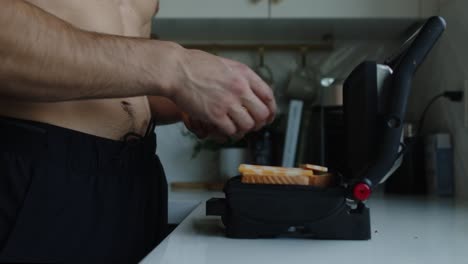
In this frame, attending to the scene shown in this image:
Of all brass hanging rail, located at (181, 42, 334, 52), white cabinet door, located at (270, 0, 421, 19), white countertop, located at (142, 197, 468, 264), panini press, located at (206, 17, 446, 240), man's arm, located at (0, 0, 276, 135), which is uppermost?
white cabinet door, located at (270, 0, 421, 19)

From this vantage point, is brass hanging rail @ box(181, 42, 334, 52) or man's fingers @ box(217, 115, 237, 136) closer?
man's fingers @ box(217, 115, 237, 136)

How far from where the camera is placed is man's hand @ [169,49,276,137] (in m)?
0.65

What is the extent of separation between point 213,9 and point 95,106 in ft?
2.51

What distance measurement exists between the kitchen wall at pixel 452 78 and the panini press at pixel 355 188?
0.69 m

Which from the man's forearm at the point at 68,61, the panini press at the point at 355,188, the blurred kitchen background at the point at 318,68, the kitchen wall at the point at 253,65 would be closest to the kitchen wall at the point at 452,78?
the blurred kitchen background at the point at 318,68

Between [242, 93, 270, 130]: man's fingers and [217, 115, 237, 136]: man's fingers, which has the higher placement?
[242, 93, 270, 130]: man's fingers

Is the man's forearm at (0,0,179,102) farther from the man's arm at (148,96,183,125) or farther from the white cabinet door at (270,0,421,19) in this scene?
the white cabinet door at (270,0,421,19)

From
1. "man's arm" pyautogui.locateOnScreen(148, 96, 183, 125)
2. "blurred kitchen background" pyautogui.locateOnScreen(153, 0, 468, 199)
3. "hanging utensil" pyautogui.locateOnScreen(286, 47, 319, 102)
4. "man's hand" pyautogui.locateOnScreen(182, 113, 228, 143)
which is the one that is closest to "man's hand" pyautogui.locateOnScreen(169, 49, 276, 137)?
"man's hand" pyautogui.locateOnScreen(182, 113, 228, 143)

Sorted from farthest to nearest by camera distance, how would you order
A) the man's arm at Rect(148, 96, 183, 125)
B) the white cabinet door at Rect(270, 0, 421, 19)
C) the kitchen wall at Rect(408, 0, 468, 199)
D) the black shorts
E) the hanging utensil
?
the hanging utensil, the white cabinet door at Rect(270, 0, 421, 19), the kitchen wall at Rect(408, 0, 468, 199), the man's arm at Rect(148, 96, 183, 125), the black shorts

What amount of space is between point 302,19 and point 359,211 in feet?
3.04

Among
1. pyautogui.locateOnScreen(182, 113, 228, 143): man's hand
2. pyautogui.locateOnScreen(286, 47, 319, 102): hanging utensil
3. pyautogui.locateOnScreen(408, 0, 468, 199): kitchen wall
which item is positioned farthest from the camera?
pyautogui.locateOnScreen(286, 47, 319, 102): hanging utensil

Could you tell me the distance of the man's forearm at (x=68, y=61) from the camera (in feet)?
1.82

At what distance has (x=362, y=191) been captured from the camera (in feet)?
1.99

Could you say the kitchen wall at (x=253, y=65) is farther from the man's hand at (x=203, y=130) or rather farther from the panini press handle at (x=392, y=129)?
the panini press handle at (x=392, y=129)
